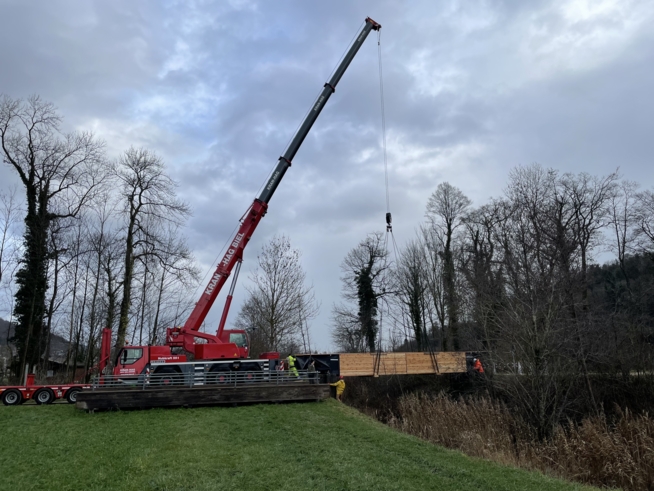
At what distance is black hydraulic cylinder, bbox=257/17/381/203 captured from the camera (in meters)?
20.8

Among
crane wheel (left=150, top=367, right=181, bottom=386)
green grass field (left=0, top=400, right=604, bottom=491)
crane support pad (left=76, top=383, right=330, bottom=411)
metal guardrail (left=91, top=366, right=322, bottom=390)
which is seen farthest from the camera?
crane wheel (left=150, top=367, right=181, bottom=386)

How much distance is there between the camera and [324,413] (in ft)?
53.8

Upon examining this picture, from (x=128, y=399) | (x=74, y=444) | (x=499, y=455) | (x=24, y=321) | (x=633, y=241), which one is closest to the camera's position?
(x=74, y=444)

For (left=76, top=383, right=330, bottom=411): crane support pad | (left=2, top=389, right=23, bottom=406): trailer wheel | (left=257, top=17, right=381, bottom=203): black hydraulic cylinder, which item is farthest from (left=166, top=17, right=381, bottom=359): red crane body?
(left=2, top=389, right=23, bottom=406): trailer wheel

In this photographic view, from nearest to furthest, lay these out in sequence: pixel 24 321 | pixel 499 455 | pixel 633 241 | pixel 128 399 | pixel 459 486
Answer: pixel 459 486 → pixel 499 455 → pixel 128 399 → pixel 24 321 → pixel 633 241

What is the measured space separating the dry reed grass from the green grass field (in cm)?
289

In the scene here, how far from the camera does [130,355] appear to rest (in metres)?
20.0

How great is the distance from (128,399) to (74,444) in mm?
4675

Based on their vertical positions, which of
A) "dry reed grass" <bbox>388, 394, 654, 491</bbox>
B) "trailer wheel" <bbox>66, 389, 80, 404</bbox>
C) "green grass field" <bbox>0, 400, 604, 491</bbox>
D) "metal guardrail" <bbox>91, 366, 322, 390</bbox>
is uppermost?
"metal guardrail" <bbox>91, 366, 322, 390</bbox>

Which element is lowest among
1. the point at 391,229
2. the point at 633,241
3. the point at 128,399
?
the point at 128,399

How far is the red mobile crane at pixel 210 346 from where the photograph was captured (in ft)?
62.8

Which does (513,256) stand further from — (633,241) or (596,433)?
(596,433)

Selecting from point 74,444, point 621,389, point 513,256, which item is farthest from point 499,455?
point 513,256

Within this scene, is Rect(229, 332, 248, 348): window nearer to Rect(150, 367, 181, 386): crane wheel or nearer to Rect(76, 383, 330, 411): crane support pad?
Rect(150, 367, 181, 386): crane wheel
